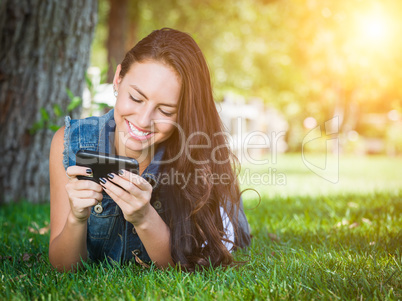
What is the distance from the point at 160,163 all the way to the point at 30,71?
2.65m

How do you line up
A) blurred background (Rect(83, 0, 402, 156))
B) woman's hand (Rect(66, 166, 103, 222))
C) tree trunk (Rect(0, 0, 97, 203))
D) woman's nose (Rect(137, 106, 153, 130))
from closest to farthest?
woman's hand (Rect(66, 166, 103, 222)), woman's nose (Rect(137, 106, 153, 130)), tree trunk (Rect(0, 0, 97, 203)), blurred background (Rect(83, 0, 402, 156))

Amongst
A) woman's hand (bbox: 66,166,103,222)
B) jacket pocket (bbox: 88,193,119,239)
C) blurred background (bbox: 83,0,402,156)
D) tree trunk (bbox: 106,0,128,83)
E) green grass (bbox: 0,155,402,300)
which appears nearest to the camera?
green grass (bbox: 0,155,402,300)

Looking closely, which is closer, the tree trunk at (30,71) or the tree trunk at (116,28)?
the tree trunk at (30,71)

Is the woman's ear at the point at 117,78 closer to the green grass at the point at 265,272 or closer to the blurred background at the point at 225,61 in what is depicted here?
the blurred background at the point at 225,61

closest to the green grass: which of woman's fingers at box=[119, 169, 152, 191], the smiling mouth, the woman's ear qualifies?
woman's fingers at box=[119, 169, 152, 191]

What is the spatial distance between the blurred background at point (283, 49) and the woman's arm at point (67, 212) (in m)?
1.13

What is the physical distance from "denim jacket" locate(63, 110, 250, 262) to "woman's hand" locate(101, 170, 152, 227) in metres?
0.49

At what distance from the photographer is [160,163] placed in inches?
102

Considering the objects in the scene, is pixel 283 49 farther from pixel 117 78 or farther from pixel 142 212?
pixel 142 212

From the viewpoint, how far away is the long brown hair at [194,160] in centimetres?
237

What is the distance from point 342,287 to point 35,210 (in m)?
3.23

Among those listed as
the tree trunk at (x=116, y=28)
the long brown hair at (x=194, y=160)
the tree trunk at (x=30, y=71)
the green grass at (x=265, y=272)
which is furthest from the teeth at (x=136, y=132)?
the tree trunk at (x=116, y=28)

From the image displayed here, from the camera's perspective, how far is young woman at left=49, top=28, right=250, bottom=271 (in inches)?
90.4

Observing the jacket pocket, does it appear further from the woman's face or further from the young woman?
the woman's face
